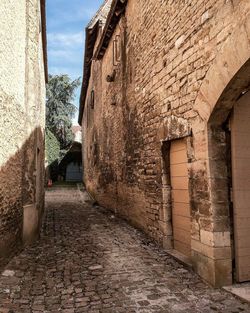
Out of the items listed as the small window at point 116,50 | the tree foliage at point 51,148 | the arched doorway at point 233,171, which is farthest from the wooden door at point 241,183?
the tree foliage at point 51,148

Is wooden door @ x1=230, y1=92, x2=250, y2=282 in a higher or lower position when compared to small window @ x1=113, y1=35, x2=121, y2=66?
lower

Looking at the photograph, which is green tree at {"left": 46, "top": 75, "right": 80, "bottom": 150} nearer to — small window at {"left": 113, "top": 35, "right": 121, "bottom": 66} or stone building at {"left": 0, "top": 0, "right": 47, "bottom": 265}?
small window at {"left": 113, "top": 35, "right": 121, "bottom": 66}

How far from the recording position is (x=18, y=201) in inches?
215

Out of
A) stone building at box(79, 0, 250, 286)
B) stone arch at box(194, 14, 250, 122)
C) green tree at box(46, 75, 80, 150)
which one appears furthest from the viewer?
green tree at box(46, 75, 80, 150)

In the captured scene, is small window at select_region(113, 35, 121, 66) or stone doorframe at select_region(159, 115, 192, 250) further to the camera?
small window at select_region(113, 35, 121, 66)

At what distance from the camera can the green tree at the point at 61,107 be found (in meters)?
29.0

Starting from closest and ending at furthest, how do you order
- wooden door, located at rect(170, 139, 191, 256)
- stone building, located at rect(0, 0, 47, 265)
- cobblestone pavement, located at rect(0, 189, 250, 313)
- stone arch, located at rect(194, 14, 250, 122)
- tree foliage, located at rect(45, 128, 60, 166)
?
stone arch, located at rect(194, 14, 250, 122), cobblestone pavement, located at rect(0, 189, 250, 313), stone building, located at rect(0, 0, 47, 265), wooden door, located at rect(170, 139, 191, 256), tree foliage, located at rect(45, 128, 60, 166)

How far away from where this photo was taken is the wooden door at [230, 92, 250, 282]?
3.87m

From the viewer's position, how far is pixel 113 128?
10.0 m

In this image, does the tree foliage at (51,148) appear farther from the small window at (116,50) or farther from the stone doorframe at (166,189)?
the stone doorframe at (166,189)

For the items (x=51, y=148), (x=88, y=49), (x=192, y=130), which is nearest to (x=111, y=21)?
(x=88, y=49)

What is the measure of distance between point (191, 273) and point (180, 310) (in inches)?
44.1

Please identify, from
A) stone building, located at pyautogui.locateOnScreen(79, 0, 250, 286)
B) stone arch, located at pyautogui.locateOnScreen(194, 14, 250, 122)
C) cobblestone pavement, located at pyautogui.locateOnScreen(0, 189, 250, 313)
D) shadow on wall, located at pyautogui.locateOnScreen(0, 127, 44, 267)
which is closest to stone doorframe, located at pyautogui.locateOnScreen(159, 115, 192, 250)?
stone building, located at pyautogui.locateOnScreen(79, 0, 250, 286)

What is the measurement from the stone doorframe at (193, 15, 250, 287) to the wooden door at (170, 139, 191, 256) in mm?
800
